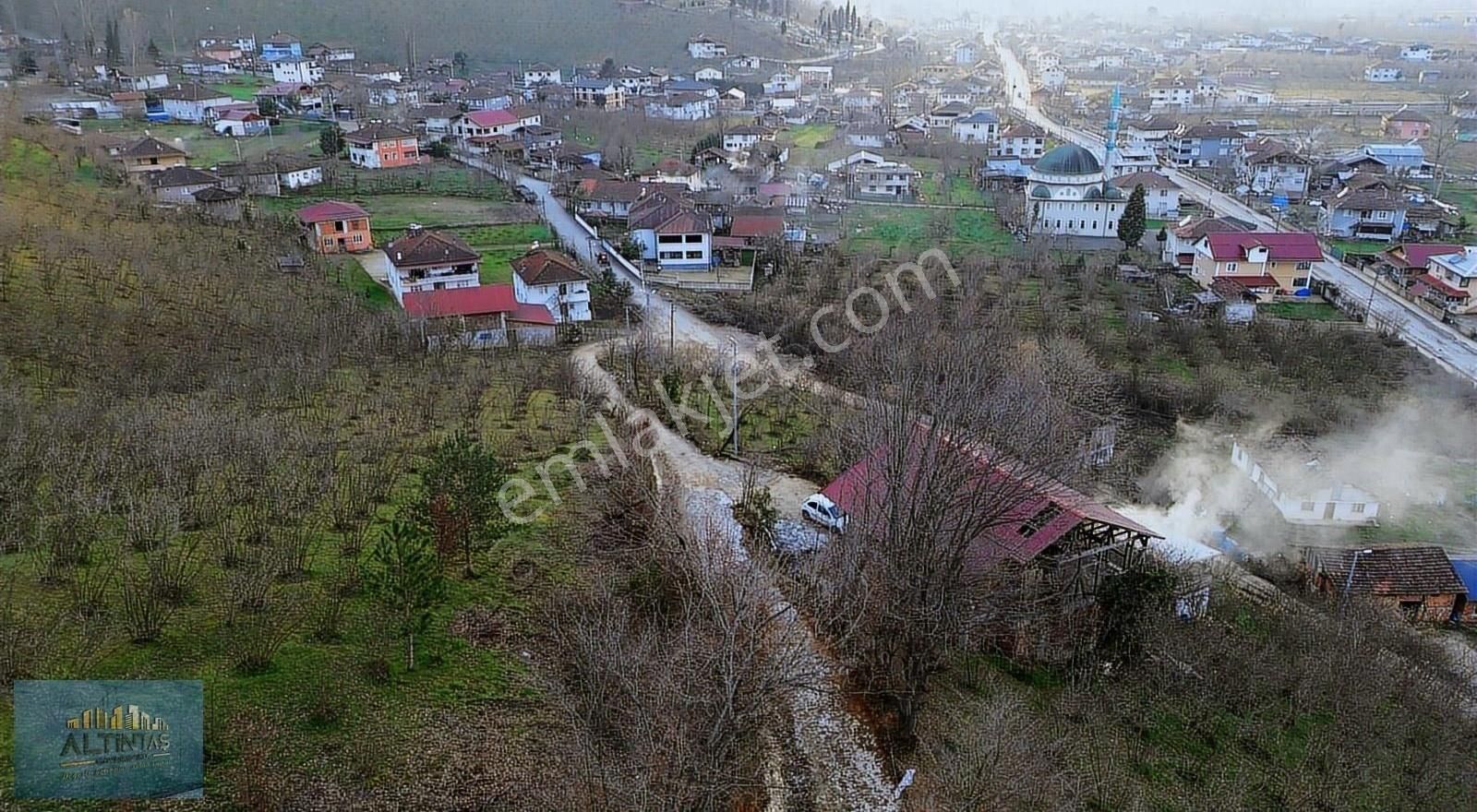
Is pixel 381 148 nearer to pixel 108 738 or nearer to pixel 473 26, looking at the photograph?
pixel 108 738

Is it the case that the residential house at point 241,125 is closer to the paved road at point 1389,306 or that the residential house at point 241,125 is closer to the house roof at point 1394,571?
the paved road at point 1389,306

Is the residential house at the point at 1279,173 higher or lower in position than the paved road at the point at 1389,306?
higher

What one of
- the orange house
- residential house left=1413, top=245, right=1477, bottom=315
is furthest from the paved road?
the orange house

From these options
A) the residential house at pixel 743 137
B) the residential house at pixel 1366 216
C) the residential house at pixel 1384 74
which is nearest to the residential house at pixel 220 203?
the residential house at pixel 743 137

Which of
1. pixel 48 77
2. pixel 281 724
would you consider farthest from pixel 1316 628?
pixel 48 77

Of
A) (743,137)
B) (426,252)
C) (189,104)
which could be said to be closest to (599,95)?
(743,137)

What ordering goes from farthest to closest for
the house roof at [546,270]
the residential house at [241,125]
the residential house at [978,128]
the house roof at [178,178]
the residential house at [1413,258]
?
the residential house at [978,128]
the residential house at [241,125]
the house roof at [178,178]
the residential house at [1413,258]
the house roof at [546,270]

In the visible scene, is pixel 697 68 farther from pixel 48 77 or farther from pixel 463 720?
pixel 463 720
